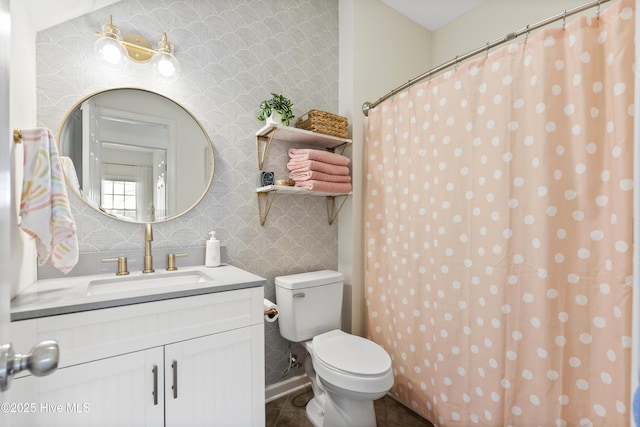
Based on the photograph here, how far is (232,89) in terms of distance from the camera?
174cm

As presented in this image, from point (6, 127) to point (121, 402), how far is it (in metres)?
0.96

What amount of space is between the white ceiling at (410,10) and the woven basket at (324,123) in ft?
3.57

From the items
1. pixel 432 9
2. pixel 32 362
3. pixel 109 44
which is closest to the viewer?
pixel 32 362

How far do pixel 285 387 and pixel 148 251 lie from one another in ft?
4.10

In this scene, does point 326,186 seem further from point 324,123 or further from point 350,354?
point 350,354

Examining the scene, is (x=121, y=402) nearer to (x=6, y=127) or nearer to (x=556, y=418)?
(x=6, y=127)

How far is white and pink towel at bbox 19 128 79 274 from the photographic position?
3.18 feet

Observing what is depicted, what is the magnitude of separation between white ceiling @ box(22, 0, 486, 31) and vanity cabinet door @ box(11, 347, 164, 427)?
1418 mm

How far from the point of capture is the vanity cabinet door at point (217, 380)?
1105 mm

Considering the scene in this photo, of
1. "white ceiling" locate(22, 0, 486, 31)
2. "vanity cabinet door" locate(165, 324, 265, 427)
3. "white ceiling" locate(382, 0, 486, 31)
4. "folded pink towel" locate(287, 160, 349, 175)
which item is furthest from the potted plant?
"white ceiling" locate(382, 0, 486, 31)

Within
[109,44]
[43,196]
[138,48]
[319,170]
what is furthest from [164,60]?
[319,170]

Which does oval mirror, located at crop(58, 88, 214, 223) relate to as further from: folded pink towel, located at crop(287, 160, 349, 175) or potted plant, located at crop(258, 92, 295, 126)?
folded pink towel, located at crop(287, 160, 349, 175)

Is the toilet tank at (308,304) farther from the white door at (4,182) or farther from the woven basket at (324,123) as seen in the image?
the white door at (4,182)

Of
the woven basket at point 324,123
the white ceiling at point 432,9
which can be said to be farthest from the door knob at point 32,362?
the white ceiling at point 432,9
